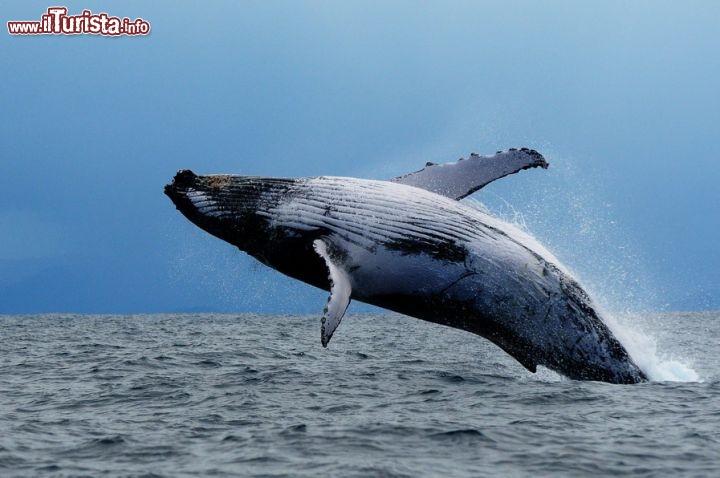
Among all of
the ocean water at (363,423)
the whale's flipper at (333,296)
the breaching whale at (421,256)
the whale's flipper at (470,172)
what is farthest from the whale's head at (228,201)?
the ocean water at (363,423)

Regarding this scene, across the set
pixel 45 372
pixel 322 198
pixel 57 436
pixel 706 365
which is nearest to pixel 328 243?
pixel 322 198

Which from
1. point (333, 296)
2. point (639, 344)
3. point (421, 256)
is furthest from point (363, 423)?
point (639, 344)

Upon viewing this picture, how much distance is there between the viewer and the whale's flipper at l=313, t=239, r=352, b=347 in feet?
25.6

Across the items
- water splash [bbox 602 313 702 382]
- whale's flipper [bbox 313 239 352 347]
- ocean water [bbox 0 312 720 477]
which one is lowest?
ocean water [bbox 0 312 720 477]

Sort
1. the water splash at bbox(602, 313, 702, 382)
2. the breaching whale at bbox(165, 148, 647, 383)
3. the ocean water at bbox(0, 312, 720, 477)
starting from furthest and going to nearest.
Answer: the water splash at bbox(602, 313, 702, 382)
the breaching whale at bbox(165, 148, 647, 383)
the ocean water at bbox(0, 312, 720, 477)

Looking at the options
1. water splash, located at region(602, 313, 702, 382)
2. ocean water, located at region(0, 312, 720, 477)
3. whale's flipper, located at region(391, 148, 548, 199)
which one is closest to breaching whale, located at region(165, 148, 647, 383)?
water splash, located at region(602, 313, 702, 382)

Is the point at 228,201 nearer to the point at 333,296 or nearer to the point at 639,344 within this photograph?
the point at 333,296

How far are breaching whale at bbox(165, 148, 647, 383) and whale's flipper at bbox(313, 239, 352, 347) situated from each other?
0.04m

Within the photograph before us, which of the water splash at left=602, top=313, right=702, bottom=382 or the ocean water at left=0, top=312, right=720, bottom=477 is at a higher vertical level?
the water splash at left=602, top=313, right=702, bottom=382

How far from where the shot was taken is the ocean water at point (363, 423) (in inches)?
251

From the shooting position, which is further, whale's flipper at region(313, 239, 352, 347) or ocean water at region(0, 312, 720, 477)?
whale's flipper at region(313, 239, 352, 347)

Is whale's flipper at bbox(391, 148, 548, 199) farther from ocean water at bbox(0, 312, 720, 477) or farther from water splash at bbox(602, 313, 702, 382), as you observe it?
ocean water at bbox(0, 312, 720, 477)

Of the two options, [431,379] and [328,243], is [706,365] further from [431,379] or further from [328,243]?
[328,243]

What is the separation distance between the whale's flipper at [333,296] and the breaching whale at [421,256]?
37mm
